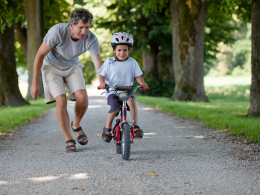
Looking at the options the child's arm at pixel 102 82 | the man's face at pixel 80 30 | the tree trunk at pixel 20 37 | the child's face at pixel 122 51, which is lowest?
the child's arm at pixel 102 82

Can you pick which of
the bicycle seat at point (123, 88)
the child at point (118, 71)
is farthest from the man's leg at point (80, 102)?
the bicycle seat at point (123, 88)

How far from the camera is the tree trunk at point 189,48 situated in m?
14.7

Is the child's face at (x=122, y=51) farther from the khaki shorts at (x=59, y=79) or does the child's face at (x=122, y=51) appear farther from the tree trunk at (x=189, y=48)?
the tree trunk at (x=189, y=48)

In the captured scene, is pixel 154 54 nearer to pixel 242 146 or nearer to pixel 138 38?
pixel 138 38

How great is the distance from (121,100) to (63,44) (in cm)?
123

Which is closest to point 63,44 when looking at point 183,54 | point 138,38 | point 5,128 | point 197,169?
point 197,169

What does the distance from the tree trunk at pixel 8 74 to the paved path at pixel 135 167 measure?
20.6 ft

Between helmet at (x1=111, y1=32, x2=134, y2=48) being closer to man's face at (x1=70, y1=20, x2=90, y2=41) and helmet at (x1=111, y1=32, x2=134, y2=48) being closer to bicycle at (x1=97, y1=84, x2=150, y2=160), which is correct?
man's face at (x1=70, y1=20, x2=90, y2=41)

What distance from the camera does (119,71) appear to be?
15.5ft

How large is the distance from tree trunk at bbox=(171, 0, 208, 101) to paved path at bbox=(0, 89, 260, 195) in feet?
28.6

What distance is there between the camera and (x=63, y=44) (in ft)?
16.0

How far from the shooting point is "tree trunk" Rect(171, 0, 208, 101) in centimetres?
1470

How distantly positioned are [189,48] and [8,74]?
7.84 metres

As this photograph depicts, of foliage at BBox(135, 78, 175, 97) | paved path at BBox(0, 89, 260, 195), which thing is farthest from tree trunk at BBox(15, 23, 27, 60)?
paved path at BBox(0, 89, 260, 195)
